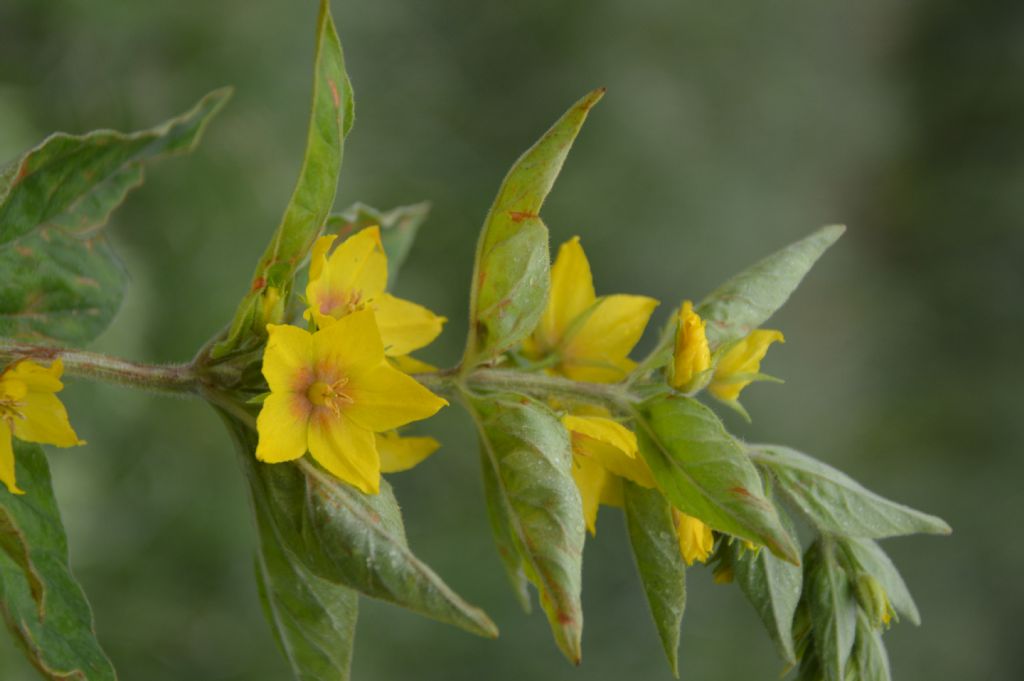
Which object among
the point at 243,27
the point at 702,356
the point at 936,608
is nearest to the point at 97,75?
the point at 243,27

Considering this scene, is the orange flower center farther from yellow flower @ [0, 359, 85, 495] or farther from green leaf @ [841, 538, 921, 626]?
green leaf @ [841, 538, 921, 626]

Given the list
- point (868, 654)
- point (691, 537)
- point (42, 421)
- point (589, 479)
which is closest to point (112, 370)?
point (42, 421)

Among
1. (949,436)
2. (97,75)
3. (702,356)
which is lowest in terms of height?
(949,436)

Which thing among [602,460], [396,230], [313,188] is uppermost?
[313,188]

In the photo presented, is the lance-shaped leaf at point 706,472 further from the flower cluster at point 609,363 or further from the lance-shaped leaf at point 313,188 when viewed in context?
the lance-shaped leaf at point 313,188

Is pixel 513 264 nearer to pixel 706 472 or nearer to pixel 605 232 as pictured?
pixel 706 472

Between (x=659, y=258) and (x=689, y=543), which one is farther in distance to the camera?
(x=659, y=258)

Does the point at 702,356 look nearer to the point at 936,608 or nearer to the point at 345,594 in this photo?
the point at 345,594
